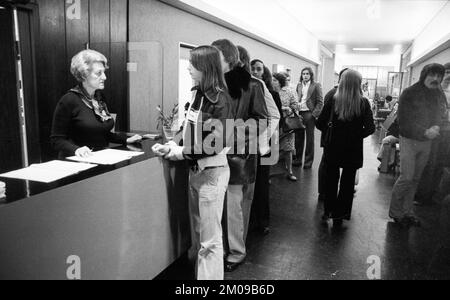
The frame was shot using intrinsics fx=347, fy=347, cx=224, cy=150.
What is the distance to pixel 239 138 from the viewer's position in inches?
94.4

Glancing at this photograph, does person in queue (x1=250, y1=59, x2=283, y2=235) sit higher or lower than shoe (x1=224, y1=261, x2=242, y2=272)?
higher

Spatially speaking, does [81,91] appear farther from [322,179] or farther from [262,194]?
[322,179]

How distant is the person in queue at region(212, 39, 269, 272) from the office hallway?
209 millimetres

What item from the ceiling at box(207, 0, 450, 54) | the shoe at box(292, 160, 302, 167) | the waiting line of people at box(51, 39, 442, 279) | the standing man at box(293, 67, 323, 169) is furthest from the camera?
the ceiling at box(207, 0, 450, 54)

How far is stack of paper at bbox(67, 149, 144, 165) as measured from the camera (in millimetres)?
1869

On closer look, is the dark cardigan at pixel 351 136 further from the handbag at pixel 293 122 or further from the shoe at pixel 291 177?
the shoe at pixel 291 177

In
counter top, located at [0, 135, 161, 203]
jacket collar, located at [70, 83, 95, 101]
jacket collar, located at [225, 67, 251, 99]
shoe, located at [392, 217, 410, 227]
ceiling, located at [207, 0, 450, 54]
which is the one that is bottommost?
shoe, located at [392, 217, 410, 227]

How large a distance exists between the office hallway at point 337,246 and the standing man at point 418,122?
48cm

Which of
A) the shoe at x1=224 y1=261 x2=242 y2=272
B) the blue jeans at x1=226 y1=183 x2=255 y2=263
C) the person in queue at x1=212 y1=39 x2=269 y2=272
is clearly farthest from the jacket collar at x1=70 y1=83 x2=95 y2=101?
the shoe at x1=224 y1=261 x2=242 y2=272

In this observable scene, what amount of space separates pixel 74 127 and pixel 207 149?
87 cm

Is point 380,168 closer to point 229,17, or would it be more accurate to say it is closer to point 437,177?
point 437,177

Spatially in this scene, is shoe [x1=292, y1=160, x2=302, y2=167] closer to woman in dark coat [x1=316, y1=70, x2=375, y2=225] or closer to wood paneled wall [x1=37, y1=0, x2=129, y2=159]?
woman in dark coat [x1=316, y1=70, x2=375, y2=225]
